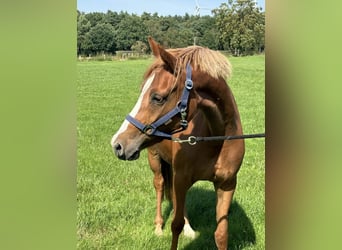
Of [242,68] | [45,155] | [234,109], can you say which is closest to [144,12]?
[242,68]

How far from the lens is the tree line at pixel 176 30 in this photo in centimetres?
116

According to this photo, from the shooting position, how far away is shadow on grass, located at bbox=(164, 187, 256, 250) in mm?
1999

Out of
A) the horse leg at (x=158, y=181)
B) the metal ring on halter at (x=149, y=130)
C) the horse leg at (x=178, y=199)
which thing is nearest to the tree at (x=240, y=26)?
the metal ring on halter at (x=149, y=130)

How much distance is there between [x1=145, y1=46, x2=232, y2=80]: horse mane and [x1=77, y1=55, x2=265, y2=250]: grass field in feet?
0.19

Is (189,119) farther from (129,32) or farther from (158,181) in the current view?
(158,181)

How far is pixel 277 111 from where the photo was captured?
0.81m

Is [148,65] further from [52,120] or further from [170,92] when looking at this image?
[52,120]

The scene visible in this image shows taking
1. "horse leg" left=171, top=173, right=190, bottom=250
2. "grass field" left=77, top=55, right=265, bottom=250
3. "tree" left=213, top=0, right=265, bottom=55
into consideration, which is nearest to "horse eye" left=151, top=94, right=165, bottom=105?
"grass field" left=77, top=55, right=265, bottom=250

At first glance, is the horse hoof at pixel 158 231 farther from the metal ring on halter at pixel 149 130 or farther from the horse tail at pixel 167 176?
the metal ring on halter at pixel 149 130

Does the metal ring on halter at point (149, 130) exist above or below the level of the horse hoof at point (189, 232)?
above

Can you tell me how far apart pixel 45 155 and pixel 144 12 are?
0.75 m

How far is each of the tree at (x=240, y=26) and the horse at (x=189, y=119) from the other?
139 millimetres

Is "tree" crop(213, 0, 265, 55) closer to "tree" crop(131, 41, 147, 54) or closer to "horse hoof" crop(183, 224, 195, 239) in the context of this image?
"tree" crop(131, 41, 147, 54)

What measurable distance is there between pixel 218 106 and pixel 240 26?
0.42m
